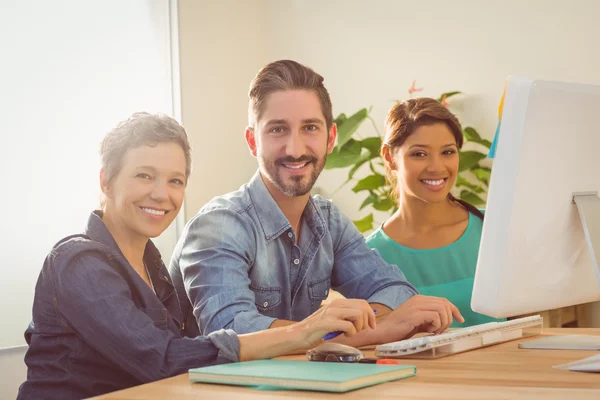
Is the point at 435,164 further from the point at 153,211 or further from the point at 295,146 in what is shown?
the point at 153,211

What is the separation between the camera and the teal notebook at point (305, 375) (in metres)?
0.98

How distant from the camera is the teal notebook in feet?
3.22

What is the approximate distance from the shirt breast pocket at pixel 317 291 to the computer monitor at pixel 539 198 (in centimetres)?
77

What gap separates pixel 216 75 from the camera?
171 inches

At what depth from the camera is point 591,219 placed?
1228 millimetres

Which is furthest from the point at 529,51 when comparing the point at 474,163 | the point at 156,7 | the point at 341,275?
the point at 341,275

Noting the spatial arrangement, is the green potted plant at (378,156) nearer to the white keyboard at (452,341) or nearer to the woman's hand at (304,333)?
the white keyboard at (452,341)

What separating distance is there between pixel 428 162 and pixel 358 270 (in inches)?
23.4

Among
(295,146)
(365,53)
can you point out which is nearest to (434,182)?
(295,146)

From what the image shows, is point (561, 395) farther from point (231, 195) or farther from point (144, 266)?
point (231, 195)

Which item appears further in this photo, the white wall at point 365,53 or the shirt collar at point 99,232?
the white wall at point 365,53

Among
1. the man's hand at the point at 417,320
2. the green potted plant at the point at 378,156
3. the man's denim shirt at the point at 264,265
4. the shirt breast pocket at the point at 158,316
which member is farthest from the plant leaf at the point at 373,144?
the shirt breast pocket at the point at 158,316

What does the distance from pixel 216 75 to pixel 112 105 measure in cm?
82

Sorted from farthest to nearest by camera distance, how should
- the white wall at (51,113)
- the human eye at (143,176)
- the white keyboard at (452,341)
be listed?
the white wall at (51,113)
the human eye at (143,176)
the white keyboard at (452,341)
